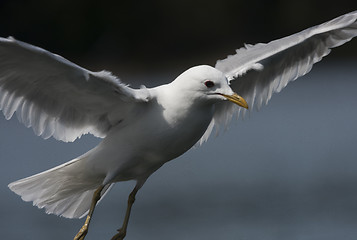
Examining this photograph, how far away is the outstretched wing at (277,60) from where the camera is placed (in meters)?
8.52

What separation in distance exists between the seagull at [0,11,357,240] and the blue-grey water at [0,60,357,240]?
2.99 metres

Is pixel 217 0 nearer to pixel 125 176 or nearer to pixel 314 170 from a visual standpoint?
pixel 314 170

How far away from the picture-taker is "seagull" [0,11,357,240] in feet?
24.6

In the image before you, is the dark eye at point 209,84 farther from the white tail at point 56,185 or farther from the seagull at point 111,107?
the white tail at point 56,185

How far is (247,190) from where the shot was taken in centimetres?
1462

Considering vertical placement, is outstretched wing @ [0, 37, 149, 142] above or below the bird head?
below

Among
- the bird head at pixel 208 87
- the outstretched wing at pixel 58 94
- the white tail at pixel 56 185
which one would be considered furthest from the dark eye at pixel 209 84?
the white tail at pixel 56 185

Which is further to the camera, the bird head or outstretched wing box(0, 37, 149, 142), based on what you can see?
the bird head

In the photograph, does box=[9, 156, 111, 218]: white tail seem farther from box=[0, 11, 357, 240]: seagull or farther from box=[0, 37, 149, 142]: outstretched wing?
box=[0, 37, 149, 142]: outstretched wing

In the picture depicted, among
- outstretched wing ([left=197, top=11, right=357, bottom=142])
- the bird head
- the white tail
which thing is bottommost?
the white tail

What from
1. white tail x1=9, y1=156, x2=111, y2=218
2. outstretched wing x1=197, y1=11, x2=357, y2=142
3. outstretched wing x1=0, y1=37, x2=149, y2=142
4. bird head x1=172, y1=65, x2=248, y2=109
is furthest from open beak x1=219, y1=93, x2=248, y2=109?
white tail x1=9, y1=156, x2=111, y2=218

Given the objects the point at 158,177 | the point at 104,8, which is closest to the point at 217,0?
the point at 104,8

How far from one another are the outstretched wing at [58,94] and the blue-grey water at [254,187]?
372cm

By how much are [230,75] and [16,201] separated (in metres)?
6.70
